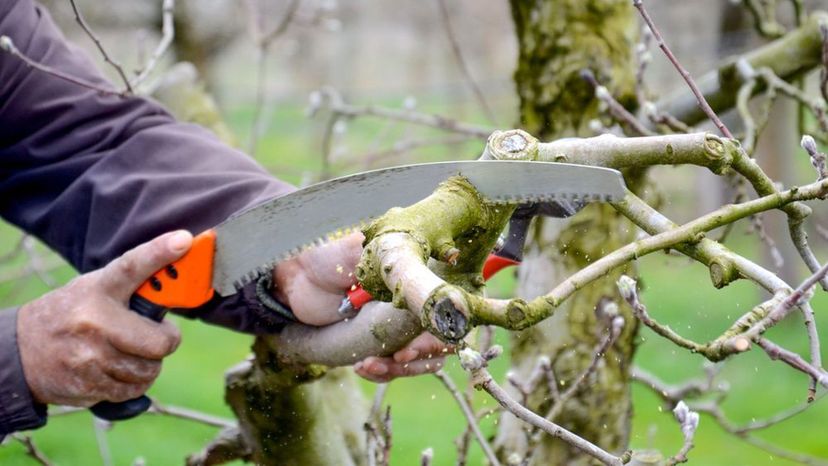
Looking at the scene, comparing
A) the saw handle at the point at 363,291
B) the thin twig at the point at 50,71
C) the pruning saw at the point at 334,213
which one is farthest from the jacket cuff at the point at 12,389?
the saw handle at the point at 363,291

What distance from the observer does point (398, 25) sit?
23.3 m

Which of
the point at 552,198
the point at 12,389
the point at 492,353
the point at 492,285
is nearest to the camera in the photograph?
the point at 552,198

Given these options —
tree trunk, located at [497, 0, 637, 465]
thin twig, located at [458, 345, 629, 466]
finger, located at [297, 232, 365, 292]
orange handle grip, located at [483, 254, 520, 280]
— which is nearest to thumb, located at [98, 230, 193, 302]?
finger, located at [297, 232, 365, 292]

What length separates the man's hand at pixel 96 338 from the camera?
1.86 m

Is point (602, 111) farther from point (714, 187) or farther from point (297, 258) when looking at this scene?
point (714, 187)

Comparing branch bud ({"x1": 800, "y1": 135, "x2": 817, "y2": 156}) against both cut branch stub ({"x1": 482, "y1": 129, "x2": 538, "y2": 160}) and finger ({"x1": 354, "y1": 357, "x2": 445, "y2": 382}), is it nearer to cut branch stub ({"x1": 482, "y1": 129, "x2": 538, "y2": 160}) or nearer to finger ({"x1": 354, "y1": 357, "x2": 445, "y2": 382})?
cut branch stub ({"x1": 482, "y1": 129, "x2": 538, "y2": 160})

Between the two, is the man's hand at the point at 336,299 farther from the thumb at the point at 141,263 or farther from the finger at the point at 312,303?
the thumb at the point at 141,263

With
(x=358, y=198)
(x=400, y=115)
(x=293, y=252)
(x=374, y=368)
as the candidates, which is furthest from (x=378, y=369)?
(x=400, y=115)

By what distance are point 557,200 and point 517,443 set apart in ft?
4.18

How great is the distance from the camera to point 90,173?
2.17 m

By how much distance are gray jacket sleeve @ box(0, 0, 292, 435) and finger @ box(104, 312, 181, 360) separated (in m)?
0.11

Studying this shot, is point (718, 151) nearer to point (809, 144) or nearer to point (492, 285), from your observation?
point (809, 144)

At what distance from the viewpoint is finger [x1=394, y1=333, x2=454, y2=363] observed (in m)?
1.78

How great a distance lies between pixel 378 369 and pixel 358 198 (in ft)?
1.24
